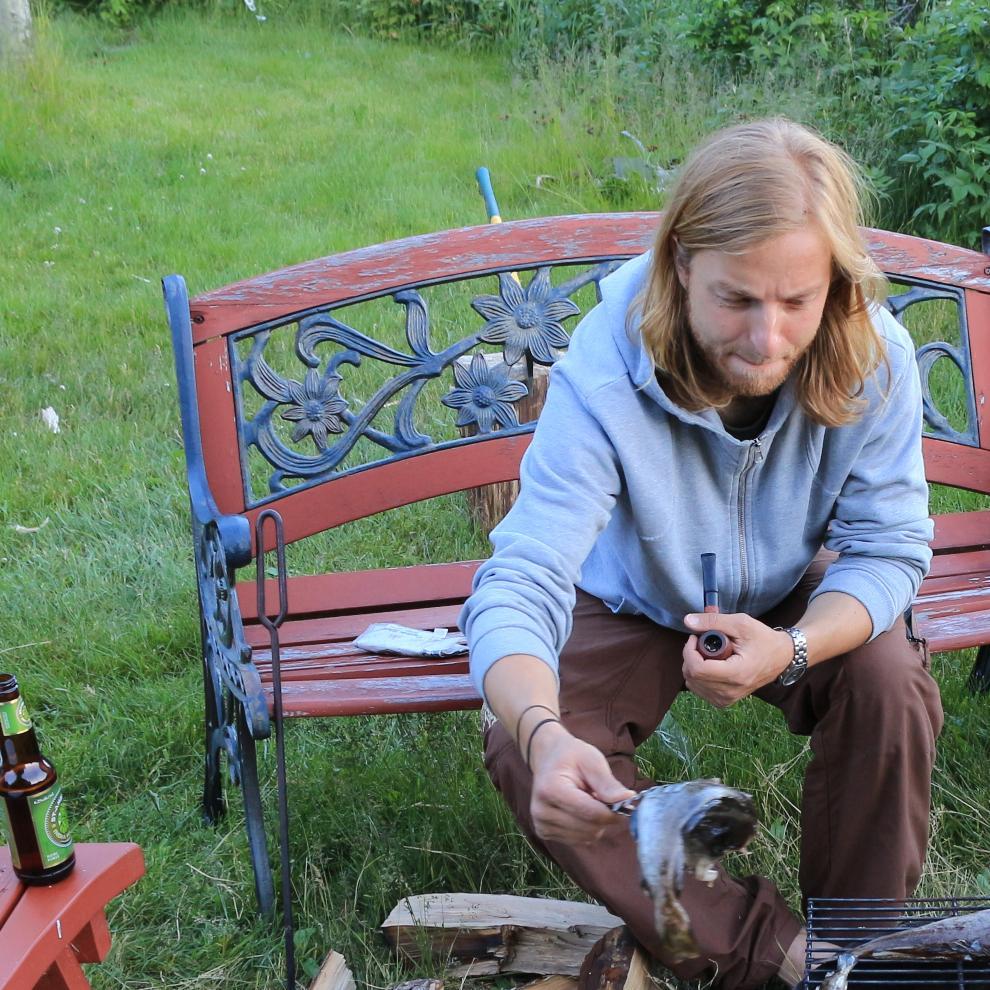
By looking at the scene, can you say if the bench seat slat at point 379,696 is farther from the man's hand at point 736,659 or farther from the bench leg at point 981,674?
the bench leg at point 981,674

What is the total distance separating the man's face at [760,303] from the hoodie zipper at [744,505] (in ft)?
0.48

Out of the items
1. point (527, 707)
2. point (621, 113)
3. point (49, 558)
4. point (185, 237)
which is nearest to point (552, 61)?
point (621, 113)

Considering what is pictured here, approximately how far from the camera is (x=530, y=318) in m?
3.29

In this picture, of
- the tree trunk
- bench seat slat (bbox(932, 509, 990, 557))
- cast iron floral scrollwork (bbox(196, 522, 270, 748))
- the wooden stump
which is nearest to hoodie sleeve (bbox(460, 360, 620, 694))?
cast iron floral scrollwork (bbox(196, 522, 270, 748))

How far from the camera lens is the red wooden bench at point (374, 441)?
267 cm

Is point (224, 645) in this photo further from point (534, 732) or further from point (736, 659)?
point (736, 659)

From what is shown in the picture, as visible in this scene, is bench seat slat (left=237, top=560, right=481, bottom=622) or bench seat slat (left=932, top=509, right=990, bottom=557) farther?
bench seat slat (left=932, top=509, right=990, bottom=557)

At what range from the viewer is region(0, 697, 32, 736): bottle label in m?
2.06

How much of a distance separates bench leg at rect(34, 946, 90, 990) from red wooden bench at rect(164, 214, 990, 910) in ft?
1.91

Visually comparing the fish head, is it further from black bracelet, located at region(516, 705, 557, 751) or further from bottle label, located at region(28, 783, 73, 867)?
bottle label, located at region(28, 783, 73, 867)

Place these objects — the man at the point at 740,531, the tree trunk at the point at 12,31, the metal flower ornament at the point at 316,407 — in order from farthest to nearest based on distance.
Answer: the tree trunk at the point at 12,31 < the metal flower ornament at the point at 316,407 < the man at the point at 740,531

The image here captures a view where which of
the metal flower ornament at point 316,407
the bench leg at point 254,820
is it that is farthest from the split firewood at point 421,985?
the metal flower ornament at point 316,407

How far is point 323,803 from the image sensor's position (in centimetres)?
304

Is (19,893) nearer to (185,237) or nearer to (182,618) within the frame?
(182,618)
